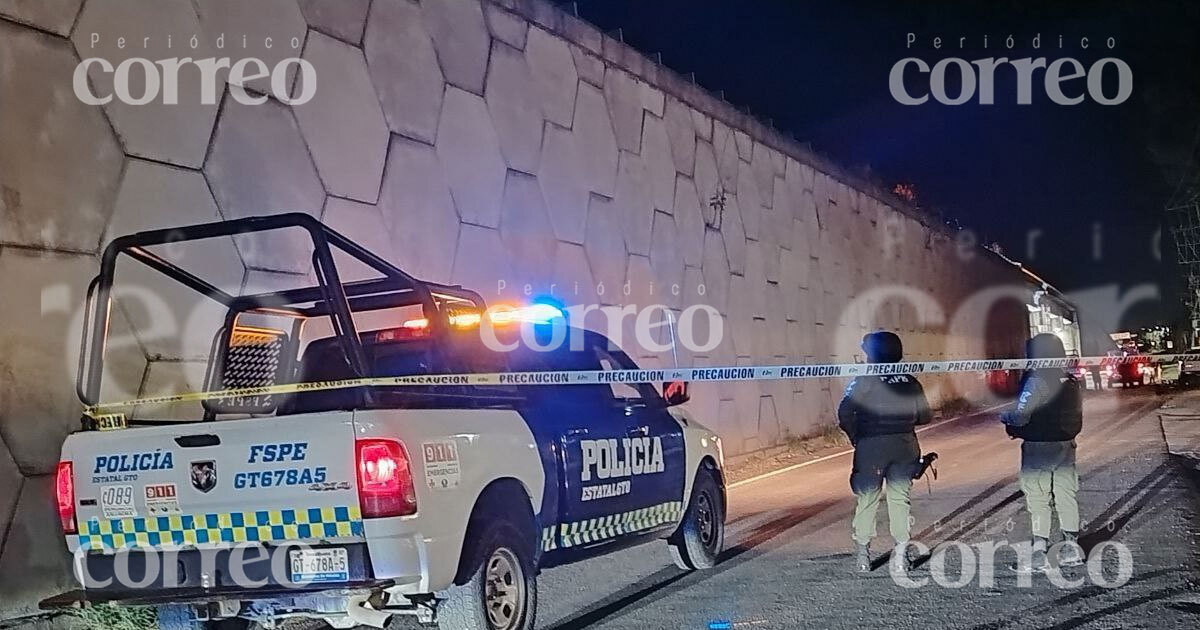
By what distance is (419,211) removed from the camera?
928 cm

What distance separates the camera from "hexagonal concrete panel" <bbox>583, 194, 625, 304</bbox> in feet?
39.5

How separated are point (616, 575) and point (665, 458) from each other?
960 millimetres

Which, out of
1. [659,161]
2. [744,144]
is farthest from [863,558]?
[744,144]

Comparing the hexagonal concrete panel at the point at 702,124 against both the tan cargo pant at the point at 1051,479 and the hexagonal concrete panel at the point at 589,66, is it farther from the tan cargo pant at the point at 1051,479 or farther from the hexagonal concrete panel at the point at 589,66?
the tan cargo pant at the point at 1051,479

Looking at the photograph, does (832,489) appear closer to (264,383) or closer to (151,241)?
(264,383)

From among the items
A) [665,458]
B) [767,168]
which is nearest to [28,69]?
[665,458]

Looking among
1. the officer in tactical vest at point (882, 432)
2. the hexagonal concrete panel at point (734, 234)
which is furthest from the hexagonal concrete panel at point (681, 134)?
the officer in tactical vest at point (882, 432)

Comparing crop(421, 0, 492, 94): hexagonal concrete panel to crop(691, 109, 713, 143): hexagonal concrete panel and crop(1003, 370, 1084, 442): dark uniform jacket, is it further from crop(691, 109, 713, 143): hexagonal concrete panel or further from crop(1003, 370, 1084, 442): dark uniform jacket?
crop(1003, 370, 1084, 442): dark uniform jacket

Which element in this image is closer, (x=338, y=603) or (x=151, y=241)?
(x=338, y=603)

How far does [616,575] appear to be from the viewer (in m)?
7.23

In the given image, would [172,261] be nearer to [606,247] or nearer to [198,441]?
[198,441]

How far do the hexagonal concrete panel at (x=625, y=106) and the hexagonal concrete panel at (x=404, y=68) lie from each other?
11.3 feet

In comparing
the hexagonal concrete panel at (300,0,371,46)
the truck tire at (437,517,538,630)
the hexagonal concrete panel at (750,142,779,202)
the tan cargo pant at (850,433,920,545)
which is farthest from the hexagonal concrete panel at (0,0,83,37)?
the hexagonal concrete panel at (750,142,779,202)

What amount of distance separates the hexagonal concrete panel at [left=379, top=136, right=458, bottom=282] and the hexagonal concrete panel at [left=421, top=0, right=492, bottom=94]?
93 cm
